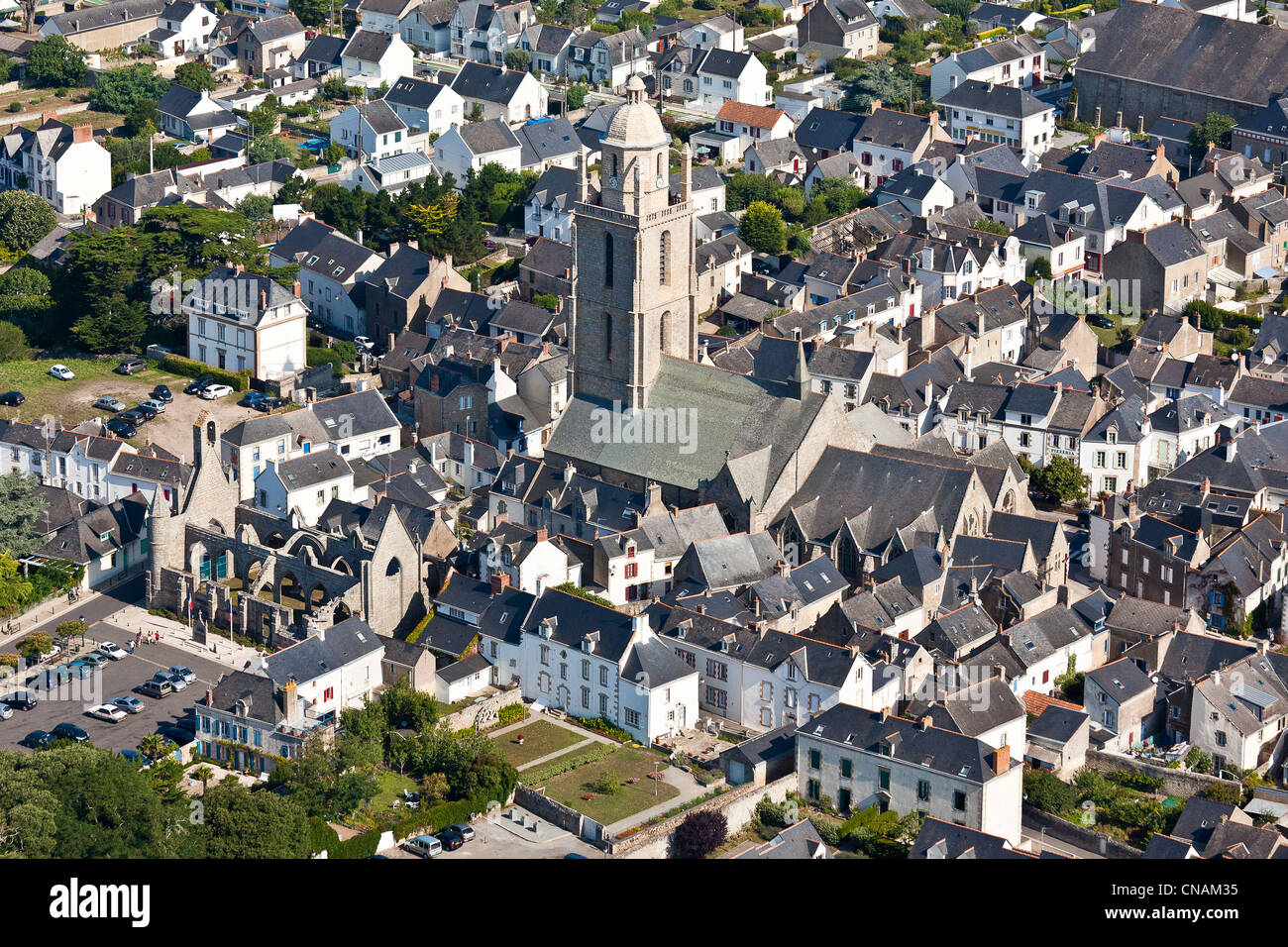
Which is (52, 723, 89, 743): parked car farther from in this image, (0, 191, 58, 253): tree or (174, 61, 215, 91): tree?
(174, 61, 215, 91): tree

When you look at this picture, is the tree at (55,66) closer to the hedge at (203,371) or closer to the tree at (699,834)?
the hedge at (203,371)

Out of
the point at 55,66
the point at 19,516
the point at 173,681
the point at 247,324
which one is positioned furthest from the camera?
the point at 55,66

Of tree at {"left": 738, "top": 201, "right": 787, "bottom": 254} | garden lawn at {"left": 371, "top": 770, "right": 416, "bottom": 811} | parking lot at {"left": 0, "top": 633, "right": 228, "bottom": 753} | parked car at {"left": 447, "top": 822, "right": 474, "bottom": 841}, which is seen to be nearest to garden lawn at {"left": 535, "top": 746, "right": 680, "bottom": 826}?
parked car at {"left": 447, "top": 822, "right": 474, "bottom": 841}

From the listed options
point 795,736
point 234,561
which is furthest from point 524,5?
point 795,736

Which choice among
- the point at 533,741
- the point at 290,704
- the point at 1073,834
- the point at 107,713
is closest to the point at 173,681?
the point at 107,713

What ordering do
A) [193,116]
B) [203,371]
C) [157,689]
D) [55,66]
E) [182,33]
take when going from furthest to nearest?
[182,33]
[55,66]
[193,116]
[203,371]
[157,689]

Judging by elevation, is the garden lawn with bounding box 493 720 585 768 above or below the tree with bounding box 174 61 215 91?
below

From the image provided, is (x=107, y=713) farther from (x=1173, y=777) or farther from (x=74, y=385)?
(x=1173, y=777)
